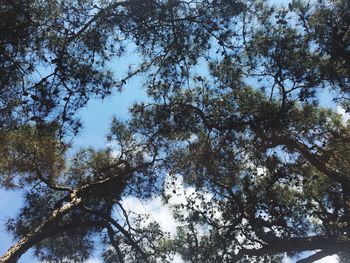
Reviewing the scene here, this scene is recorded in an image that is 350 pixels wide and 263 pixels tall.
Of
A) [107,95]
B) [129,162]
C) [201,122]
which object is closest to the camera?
[107,95]

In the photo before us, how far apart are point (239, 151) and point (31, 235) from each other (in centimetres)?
298

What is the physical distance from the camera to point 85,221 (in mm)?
6410

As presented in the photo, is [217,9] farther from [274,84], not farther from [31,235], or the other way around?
[31,235]

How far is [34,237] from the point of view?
5.18 m

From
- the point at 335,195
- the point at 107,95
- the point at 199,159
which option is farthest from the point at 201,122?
the point at 335,195

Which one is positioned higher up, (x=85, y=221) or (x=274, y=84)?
(x=85, y=221)

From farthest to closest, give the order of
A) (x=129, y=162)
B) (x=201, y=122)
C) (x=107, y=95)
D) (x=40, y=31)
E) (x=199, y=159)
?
(x=129, y=162), (x=199, y=159), (x=201, y=122), (x=107, y=95), (x=40, y=31)

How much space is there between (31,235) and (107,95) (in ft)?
6.82

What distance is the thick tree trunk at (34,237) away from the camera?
190 inches

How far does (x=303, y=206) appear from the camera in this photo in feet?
22.8

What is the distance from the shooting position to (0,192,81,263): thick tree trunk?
483cm

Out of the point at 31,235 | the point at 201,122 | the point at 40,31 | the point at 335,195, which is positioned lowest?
the point at 335,195

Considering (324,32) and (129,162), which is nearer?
(324,32)

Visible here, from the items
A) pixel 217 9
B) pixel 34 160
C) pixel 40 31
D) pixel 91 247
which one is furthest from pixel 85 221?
pixel 217 9
